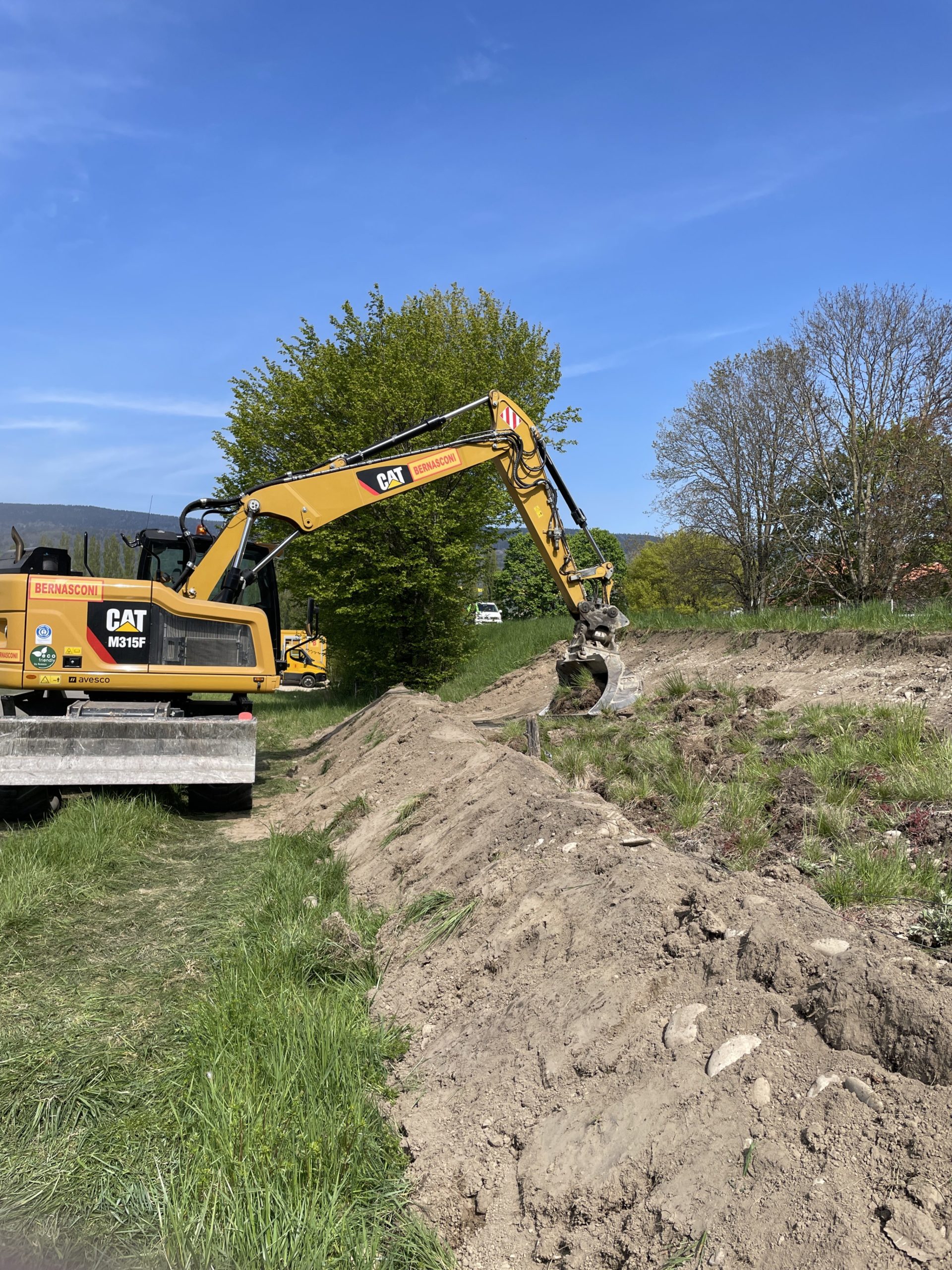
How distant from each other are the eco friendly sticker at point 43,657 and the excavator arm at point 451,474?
1569 mm

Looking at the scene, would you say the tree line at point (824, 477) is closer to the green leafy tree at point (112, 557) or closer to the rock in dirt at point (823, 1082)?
the rock in dirt at point (823, 1082)

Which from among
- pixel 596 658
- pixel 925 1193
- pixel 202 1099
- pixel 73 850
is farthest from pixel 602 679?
pixel 925 1193

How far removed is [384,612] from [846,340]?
49.0 ft

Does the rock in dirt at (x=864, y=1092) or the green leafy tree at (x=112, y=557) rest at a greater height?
the green leafy tree at (x=112, y=557)

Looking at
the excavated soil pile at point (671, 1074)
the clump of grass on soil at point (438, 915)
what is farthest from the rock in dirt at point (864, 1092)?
the clump of grass on soil at point (438, 915)

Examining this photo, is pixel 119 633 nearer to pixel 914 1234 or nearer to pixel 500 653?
pixel 914 1234

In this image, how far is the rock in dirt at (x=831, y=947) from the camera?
315 centimetres

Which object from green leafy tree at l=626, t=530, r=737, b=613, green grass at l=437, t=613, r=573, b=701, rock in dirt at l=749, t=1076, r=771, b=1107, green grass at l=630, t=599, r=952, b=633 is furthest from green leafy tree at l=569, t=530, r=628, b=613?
rock in dirt at l=749, t=1076, r=771, b=1107

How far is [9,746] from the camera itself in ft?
27.3

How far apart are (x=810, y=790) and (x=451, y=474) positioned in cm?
729

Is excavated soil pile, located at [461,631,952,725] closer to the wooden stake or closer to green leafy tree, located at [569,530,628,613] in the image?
the wooden stake

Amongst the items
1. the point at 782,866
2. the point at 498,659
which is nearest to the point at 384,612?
the point at 498,659

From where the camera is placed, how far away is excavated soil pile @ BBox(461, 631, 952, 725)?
9.28 metres

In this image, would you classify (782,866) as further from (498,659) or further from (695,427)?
(695,427)
